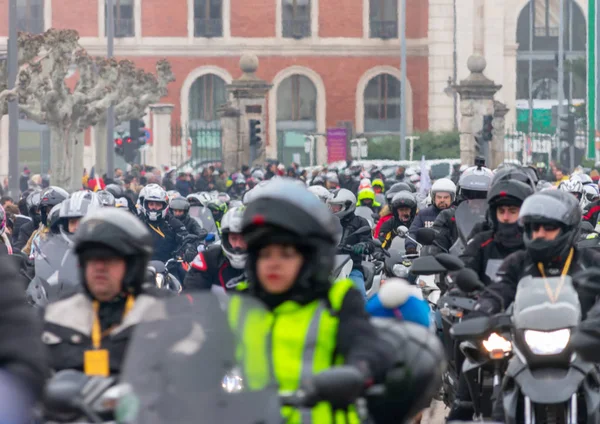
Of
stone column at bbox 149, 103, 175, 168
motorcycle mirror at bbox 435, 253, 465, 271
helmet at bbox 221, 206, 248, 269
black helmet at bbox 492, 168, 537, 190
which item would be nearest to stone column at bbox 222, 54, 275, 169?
stone column at bbox 149, 103, 175, 168

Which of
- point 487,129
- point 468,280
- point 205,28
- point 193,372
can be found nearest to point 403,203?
point 468,280

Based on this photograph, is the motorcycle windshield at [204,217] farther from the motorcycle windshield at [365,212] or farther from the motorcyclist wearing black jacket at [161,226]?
the motorcyclist wearing black jacket at [161,226]

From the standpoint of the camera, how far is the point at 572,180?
17.0 metres

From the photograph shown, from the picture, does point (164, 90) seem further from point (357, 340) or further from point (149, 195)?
point (357, 340)

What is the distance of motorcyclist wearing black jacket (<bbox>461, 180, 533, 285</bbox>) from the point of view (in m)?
8.97

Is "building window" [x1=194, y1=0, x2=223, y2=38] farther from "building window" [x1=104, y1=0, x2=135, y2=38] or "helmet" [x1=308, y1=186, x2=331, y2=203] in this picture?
"helmet" [x1=308, y1=186, x2=331, y2=203]

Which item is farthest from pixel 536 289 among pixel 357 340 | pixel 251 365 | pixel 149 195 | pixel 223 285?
pixel 149 195

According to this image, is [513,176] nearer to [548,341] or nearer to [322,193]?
[548,341]

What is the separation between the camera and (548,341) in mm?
6723

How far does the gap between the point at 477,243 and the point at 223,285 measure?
1516mm

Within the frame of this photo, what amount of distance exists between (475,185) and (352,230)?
3.24 m

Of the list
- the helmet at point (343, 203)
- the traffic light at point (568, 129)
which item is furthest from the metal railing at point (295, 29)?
the helmet at point (343, 203)

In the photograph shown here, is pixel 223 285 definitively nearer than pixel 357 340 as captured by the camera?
No

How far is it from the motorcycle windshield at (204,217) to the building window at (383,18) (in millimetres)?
46943
